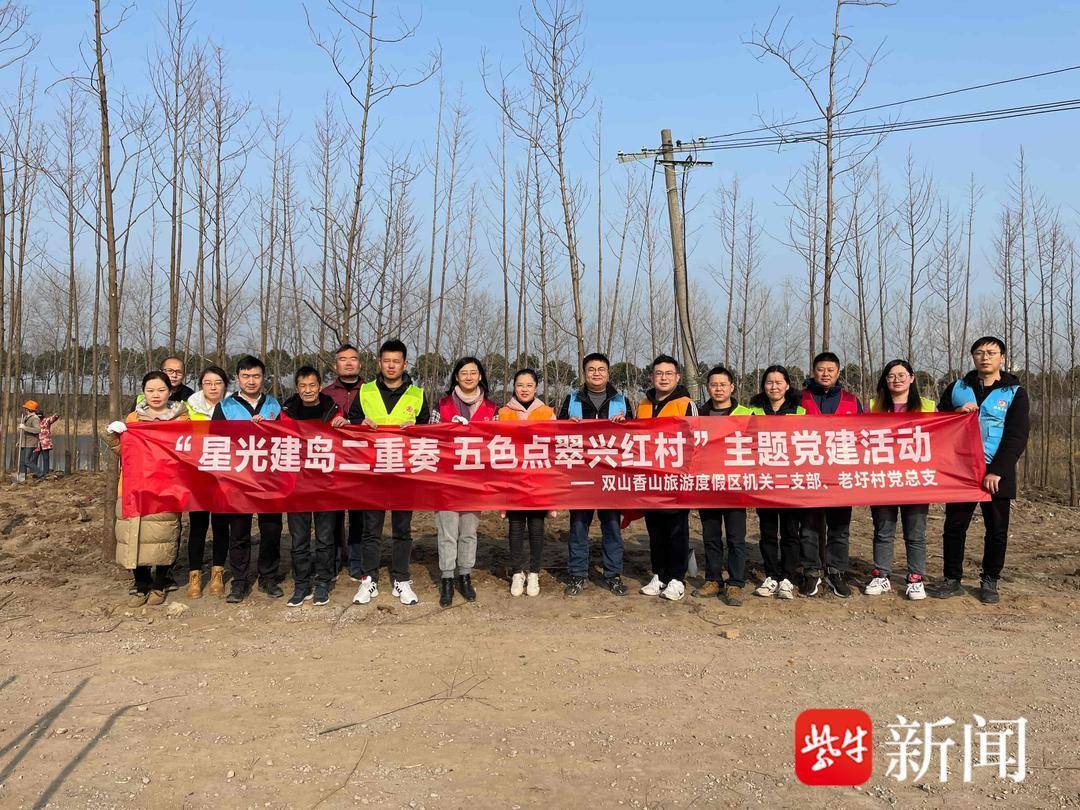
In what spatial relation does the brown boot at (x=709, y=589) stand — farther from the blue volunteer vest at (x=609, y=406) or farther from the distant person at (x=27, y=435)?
the distant person at (x=27, y=435)

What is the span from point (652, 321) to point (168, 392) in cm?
1087

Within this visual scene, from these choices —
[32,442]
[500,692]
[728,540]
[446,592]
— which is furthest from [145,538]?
[32,442]

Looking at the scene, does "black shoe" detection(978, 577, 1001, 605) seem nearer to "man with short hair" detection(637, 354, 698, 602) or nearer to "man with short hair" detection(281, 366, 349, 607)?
"man with short hair" detection(637, 354, 698, 602)

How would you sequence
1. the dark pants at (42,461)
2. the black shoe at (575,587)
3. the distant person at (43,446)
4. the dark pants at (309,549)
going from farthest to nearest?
the dark pants at (42,461), the distant person at (43,446), the black shoe at (575,587), the dark pants at (309,549)

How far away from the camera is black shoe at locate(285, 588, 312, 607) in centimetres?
529

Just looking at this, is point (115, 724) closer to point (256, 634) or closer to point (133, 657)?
point (133, 657)

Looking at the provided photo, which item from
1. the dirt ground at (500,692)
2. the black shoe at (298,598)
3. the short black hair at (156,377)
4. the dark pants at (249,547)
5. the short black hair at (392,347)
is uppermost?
the short black hair at (392,347)

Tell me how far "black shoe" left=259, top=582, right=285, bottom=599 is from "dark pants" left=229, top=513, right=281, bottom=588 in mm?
23

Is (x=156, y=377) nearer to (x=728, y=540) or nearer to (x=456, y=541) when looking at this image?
(x=456, y=541)

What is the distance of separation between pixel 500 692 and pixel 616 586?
1938 mm

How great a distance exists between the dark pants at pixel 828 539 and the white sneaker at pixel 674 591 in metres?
0.97

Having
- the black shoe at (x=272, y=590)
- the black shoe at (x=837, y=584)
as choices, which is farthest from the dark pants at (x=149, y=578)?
the black shoe at (x=837, y=584)

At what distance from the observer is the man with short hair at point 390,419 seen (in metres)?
5.41

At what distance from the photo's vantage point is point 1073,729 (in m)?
3.38
